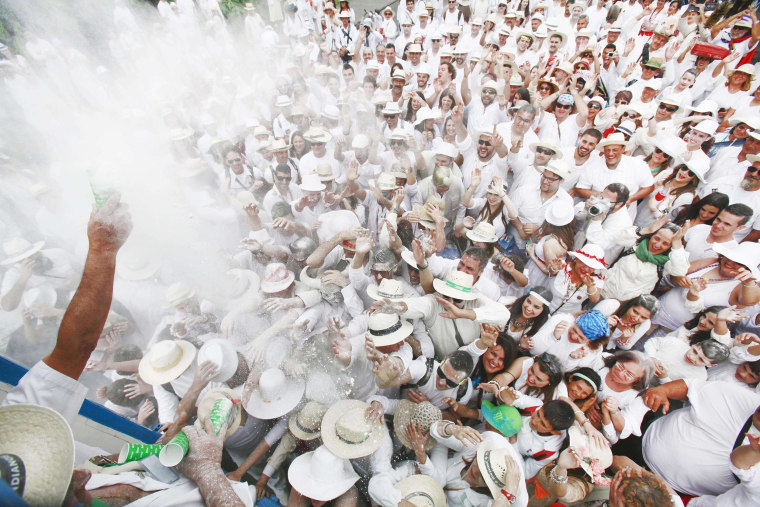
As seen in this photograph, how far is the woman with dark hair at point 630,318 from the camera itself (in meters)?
3.15

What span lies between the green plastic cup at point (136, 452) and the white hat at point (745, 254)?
5079mm

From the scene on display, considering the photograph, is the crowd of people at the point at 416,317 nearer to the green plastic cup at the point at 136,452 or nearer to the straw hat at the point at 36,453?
the straw hat at the point at 36,453

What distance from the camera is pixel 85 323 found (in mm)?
1549

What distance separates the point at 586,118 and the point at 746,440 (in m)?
4.95

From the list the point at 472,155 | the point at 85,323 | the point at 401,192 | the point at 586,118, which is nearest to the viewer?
the point at 85,323

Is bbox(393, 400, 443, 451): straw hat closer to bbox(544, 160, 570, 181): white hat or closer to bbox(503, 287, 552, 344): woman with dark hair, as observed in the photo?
bbox(503, 287, 552, 344): woman with dark hair

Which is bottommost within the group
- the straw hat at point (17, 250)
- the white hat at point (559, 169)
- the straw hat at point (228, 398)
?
the straw hat at point (228, 398)

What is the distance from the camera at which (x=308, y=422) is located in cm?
255

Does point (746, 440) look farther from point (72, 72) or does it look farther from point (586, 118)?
point (72, 72)

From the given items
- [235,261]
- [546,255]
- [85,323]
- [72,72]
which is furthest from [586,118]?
[72,72]

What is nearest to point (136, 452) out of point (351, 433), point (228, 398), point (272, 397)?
point (228, 398)

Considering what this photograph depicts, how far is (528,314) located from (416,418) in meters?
1.46

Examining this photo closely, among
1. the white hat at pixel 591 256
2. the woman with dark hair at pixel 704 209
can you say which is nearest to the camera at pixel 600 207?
the white hat at pixel 591 256

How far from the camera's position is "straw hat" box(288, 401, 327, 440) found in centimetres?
254
